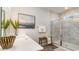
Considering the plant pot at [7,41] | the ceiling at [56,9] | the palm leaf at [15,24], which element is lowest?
the plant pot at [7,41]

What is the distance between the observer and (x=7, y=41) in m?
1.27

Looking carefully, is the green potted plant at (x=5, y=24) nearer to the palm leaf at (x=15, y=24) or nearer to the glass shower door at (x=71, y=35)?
the palm leaf at (x=15, y=24)

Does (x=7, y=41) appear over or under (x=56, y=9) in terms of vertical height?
under

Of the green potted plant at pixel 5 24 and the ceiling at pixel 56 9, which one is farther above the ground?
the ceiling at pixel 56 9

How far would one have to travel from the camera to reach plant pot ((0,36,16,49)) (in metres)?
1.25

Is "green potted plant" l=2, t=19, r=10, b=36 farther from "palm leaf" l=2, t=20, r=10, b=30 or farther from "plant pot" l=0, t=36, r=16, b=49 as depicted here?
"plant pot" l=0, t=36, r=16, b=49

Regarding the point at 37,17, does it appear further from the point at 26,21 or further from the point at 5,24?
the point at 5,24

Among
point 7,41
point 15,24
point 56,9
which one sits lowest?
point 7,41

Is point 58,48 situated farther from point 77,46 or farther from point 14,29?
point 14,29

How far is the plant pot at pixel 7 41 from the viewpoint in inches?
49.4

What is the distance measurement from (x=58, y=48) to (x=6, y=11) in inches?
29.2

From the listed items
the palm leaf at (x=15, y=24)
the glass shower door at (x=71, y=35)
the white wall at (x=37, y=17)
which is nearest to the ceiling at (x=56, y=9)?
the white wall at (x=37, y=17)

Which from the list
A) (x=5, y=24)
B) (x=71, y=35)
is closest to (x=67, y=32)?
(x=71, y=35)
